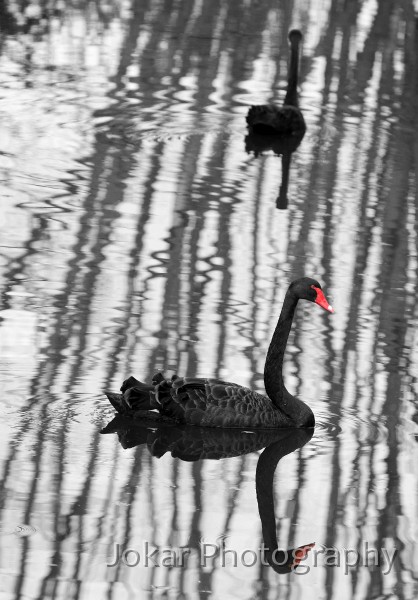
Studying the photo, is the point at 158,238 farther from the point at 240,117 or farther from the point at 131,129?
the point at 240,117

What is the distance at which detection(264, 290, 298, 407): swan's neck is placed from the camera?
6.90 metres

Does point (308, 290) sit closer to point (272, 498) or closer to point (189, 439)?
point (189, 439)

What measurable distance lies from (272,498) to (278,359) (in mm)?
952

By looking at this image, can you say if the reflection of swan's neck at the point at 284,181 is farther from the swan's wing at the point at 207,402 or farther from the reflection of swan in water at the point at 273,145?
the swan's wing at the point at 207,402

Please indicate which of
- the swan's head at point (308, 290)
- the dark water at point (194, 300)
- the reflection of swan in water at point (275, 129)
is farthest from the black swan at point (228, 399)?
the reflection of swan in water at point (275, 129)

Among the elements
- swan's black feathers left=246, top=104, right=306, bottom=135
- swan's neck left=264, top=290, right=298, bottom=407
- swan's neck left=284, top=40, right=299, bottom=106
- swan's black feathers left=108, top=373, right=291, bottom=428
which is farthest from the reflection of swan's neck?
swan's black feathers left=108, top=373, right=291, bottom=428

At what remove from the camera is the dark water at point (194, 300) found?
18.6ft

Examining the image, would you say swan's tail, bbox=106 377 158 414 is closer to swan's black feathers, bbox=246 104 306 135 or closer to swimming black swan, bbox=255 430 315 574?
swimming black swan, bbox=255 430 315 574

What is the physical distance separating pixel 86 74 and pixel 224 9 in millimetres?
4462

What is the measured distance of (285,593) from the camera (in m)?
5.34

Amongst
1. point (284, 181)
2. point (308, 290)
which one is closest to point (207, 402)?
point (308, 290)

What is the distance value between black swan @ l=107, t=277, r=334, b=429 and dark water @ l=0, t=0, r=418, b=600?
0.12m

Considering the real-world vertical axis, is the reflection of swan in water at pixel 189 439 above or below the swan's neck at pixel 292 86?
below

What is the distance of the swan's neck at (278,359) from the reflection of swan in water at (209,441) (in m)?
0.17
